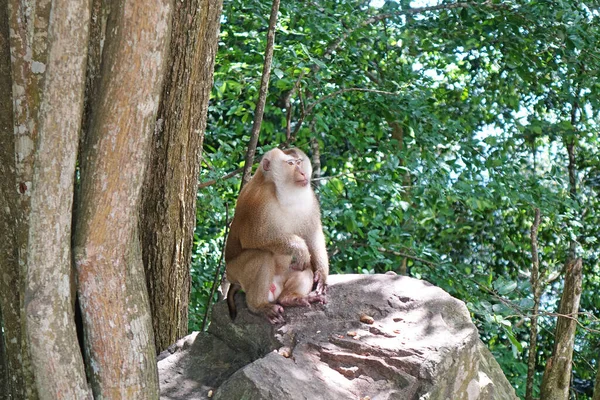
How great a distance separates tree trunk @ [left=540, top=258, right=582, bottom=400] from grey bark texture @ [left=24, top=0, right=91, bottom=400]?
4046 millimetres

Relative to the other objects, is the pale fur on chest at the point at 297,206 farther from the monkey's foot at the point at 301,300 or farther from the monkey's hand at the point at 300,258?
the monkey's foot at the point at 301,300

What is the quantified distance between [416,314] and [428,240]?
476cm

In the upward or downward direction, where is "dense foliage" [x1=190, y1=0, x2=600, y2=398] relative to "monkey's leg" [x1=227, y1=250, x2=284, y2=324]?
upward

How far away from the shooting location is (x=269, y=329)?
441 cm

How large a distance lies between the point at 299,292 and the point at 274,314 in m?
0.31

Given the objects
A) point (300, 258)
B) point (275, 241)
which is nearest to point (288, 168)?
point (275, 241)

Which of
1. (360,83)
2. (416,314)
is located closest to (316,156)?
(360,83)

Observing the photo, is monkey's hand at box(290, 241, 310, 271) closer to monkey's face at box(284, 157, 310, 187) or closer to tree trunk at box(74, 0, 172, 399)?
monkey's face at box(284, 157, 310, 187)

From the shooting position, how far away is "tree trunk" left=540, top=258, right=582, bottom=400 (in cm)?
576

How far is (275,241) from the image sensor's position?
4.68m

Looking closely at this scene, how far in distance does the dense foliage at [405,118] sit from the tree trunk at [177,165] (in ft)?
3.52

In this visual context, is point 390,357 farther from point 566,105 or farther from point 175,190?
point 566,105

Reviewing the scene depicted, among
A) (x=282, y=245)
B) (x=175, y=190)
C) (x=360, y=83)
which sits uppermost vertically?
(x=360, y=83)

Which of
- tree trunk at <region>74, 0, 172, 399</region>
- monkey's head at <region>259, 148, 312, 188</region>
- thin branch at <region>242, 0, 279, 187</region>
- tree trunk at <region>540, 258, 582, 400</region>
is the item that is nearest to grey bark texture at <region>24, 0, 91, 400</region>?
tree trunk at <region>74, 0, 172, 399</region>
